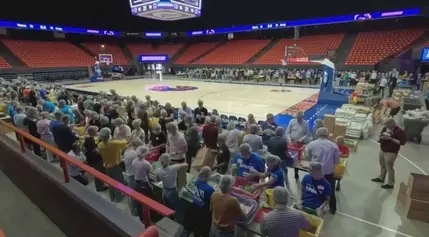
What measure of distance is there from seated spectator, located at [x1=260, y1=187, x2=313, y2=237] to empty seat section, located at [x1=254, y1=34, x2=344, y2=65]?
23010mm

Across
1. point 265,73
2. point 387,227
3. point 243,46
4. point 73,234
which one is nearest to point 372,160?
point 387,227

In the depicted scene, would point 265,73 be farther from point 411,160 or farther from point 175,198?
point 175,198

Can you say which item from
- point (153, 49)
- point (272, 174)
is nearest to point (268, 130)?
point (272, 174)

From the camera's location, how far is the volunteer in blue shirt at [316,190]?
3.01 m

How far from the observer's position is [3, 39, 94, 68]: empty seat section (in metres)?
25.5

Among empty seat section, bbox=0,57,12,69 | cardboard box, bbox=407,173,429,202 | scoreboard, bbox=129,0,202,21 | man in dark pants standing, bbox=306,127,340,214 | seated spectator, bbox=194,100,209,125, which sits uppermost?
scoreboard, bbox=129,0,202,21

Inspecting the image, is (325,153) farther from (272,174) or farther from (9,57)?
(9,57)

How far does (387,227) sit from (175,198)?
323cm

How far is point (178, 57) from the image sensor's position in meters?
35.3

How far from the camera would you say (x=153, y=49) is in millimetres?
37156

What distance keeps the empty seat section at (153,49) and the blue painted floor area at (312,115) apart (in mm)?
28170

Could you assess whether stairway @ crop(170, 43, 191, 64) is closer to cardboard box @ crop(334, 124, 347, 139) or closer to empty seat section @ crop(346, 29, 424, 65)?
empty seat section @ crop(346, 29, 424, 65)

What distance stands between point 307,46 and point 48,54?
28.1 meters

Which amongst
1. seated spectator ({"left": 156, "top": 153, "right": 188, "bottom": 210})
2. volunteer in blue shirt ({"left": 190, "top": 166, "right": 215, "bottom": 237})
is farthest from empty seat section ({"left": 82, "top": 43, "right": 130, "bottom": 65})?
volunteer in blue shirt ({"left": 190, "top": 166, "right": 215, "bottom": 237})
